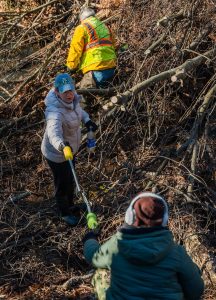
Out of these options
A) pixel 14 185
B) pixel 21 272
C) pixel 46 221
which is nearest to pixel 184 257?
pixel 21 272

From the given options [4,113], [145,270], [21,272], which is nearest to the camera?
[145,270]

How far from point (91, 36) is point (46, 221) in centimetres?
236

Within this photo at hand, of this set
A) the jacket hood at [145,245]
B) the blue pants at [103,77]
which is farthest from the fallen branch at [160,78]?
the jacket hood at [145,245]

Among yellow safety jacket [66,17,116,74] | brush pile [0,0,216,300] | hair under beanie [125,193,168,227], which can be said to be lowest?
brush pile [0,0,216,300]

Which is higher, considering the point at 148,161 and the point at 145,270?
the point at 145,270

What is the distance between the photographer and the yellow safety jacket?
618 centimetres

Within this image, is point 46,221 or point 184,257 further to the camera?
point 46,221

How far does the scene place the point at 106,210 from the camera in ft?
16.9

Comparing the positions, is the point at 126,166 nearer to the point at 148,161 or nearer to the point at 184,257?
the point at 148,161

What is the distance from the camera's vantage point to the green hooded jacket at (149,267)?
260 cm

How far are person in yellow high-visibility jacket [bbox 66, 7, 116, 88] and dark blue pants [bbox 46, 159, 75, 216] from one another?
5.63ft

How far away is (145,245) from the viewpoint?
2584 mm

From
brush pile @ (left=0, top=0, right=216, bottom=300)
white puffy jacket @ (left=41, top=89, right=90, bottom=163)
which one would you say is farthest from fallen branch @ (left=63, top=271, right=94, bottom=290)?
white puffy jacket @ (left=41, top=89, right=90, bottom=163)

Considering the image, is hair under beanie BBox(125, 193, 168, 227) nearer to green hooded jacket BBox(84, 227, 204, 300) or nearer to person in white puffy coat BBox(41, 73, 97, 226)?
green hooded jacket BBox(84, 227, 204, 300)
